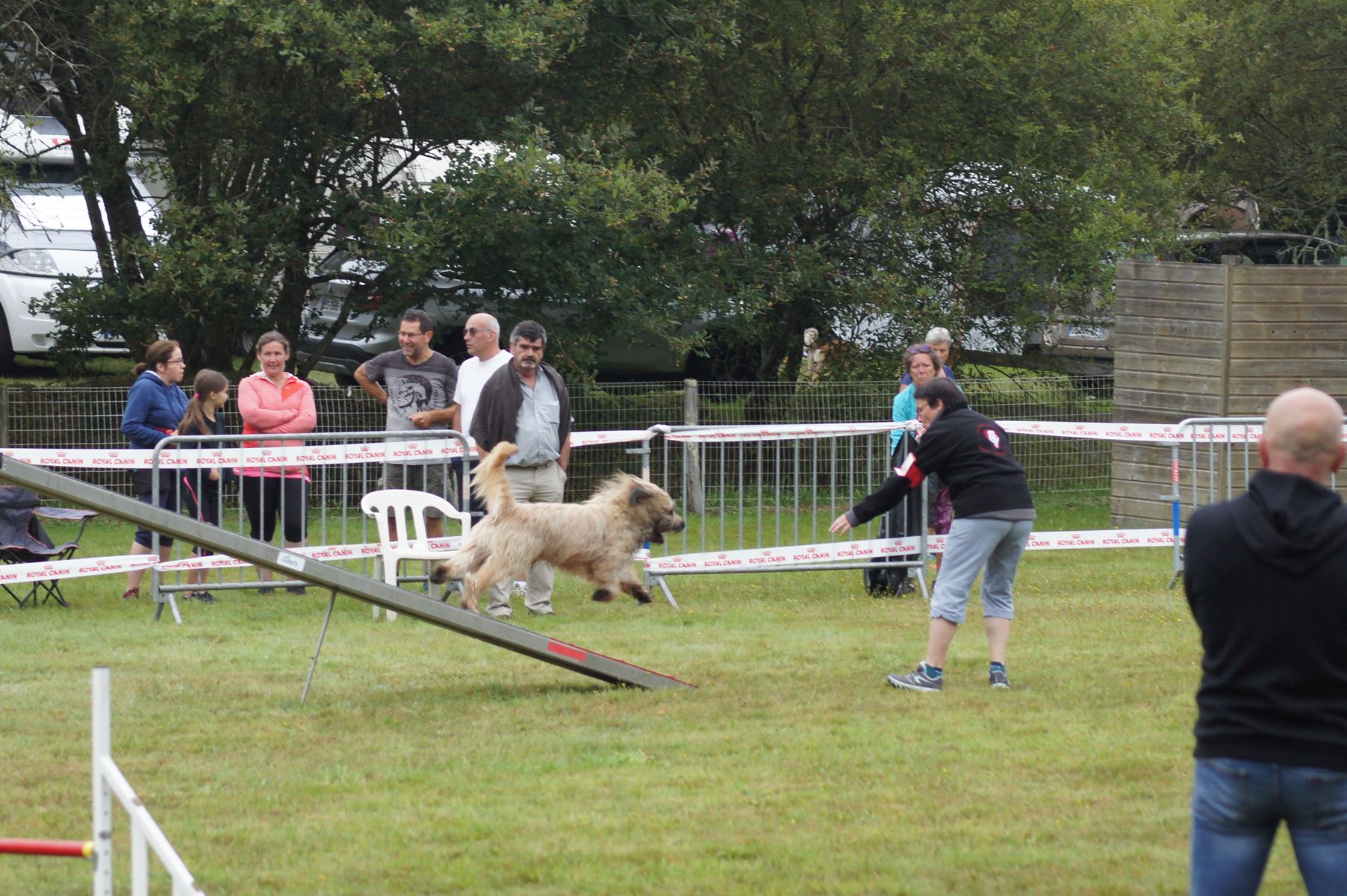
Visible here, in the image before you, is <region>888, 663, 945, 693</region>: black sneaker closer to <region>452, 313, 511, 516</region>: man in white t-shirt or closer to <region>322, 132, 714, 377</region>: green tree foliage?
<region>452, 313, 511, 516</region>: man in white t-shirt

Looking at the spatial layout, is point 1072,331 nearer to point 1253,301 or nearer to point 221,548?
point 1253,301

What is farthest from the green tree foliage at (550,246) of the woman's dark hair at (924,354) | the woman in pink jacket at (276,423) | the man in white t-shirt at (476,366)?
the woman's dark hair at (924,354)

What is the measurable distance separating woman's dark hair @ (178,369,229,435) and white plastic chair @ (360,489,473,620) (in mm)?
1458

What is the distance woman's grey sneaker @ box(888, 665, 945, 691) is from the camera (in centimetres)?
775

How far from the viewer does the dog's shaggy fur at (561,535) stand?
9.27 meters

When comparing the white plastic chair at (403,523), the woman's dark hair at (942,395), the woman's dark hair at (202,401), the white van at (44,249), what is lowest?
the white plastic chair at (403,523)

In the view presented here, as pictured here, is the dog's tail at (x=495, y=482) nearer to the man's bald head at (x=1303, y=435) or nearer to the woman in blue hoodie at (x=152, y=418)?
the woman in blue hoodie at (x=152, y=418)

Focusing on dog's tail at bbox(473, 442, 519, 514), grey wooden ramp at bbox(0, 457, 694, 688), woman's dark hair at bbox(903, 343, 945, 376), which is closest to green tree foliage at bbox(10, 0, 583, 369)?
woman's dark hair at bbox(903, 343, 945, 376)

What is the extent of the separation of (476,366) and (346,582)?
158 inches

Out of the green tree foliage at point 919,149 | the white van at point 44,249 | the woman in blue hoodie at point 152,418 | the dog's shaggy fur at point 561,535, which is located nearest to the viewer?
the dog's shaggy fur at point 561,535

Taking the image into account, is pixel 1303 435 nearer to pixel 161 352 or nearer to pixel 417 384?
pixel 417 384

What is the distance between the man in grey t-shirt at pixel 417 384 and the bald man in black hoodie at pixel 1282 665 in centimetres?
798

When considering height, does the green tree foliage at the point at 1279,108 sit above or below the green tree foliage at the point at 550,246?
above

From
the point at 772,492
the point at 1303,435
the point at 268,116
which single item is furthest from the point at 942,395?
the point at 268,116
